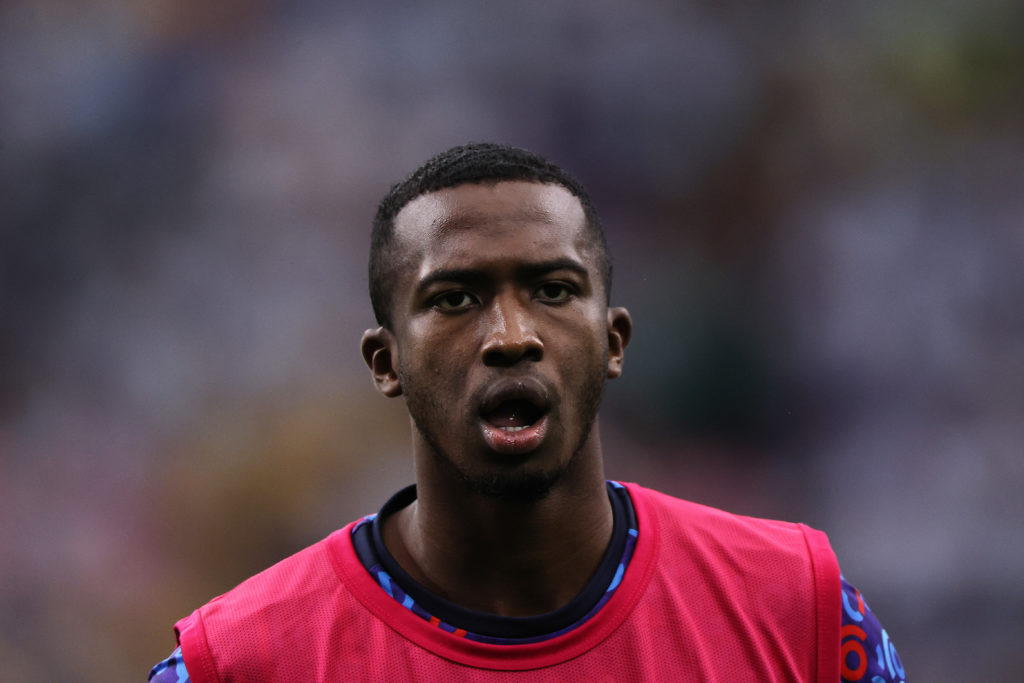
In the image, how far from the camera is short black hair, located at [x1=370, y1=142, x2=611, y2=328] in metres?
1.93

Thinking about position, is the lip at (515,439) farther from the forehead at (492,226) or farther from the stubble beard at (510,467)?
the forehead at (492,226)

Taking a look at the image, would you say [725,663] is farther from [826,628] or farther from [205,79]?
[205,79]

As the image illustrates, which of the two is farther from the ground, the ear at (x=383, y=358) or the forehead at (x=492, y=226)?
the forehead at (x=492, y=226)

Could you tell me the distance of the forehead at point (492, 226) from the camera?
6.04ft

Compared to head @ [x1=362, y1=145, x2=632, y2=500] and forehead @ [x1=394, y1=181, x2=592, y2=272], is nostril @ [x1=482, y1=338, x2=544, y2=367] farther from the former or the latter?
forehead @ [x1=394, y1=181, x2=592, y2=272]

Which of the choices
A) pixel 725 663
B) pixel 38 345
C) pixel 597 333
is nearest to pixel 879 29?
pixel 597 333

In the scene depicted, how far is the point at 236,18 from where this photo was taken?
4.04m

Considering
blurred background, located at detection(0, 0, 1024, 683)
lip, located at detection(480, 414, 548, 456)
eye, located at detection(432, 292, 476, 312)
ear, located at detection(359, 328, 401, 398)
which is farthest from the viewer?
blurred background, located at detection(0, 0, 1024, 683)

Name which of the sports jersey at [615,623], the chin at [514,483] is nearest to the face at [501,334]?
the chin at [514,483]

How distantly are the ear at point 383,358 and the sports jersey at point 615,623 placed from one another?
0.29 meters

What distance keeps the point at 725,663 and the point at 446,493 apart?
58 centimetres

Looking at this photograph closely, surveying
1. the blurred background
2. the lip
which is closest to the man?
the lip

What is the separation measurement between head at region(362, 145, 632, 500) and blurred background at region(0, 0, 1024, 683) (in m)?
2.08

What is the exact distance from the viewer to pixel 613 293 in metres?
4.00
